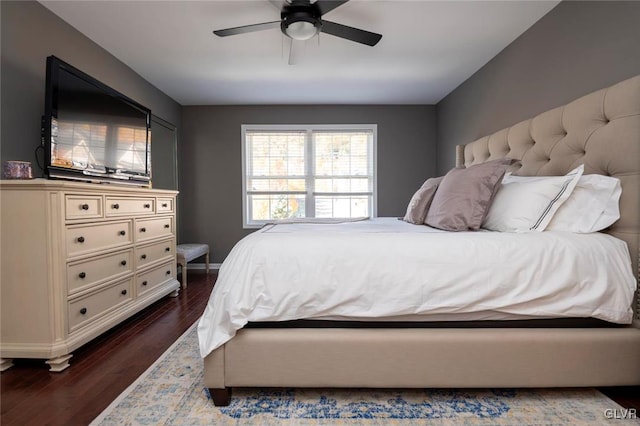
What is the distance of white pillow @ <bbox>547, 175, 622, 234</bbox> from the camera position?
1.46 m

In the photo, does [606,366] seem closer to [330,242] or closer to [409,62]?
[330,242]

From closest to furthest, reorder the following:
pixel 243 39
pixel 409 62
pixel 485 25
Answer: pixel 485 25 < pixel 243 39 < pixel 409 62


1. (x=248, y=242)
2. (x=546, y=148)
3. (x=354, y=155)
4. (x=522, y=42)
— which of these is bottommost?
(x=248, y=242)

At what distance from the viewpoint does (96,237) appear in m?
1.98

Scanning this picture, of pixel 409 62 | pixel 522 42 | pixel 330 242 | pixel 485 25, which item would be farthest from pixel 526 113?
pixel 330 242

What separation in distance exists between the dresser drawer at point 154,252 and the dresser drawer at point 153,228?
0.08 m

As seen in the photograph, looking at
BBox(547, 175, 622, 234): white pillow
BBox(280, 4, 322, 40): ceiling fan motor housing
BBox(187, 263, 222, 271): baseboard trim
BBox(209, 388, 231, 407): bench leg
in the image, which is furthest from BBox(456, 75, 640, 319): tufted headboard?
BBox(187, 263, 222, 271): baseboard trim

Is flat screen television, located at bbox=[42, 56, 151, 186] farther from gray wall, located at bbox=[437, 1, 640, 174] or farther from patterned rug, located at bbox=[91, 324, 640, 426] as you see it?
gray wall, located at bbox=[437, 1, 640, 174]

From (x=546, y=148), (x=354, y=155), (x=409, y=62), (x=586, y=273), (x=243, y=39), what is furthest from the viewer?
(x=354, y=155)

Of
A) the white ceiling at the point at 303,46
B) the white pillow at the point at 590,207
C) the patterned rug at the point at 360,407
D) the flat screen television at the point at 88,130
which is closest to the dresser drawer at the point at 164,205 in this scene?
the flat screen television at the point at 88,130

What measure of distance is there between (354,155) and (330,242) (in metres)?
3.33

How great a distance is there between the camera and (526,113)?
2.46 metres

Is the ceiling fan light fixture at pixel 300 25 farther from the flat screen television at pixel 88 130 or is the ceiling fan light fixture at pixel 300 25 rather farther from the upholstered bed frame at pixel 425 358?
the upholstered bed frame at pixel 425 358

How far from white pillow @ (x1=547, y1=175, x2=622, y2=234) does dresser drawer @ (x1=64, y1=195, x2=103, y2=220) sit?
259cm
